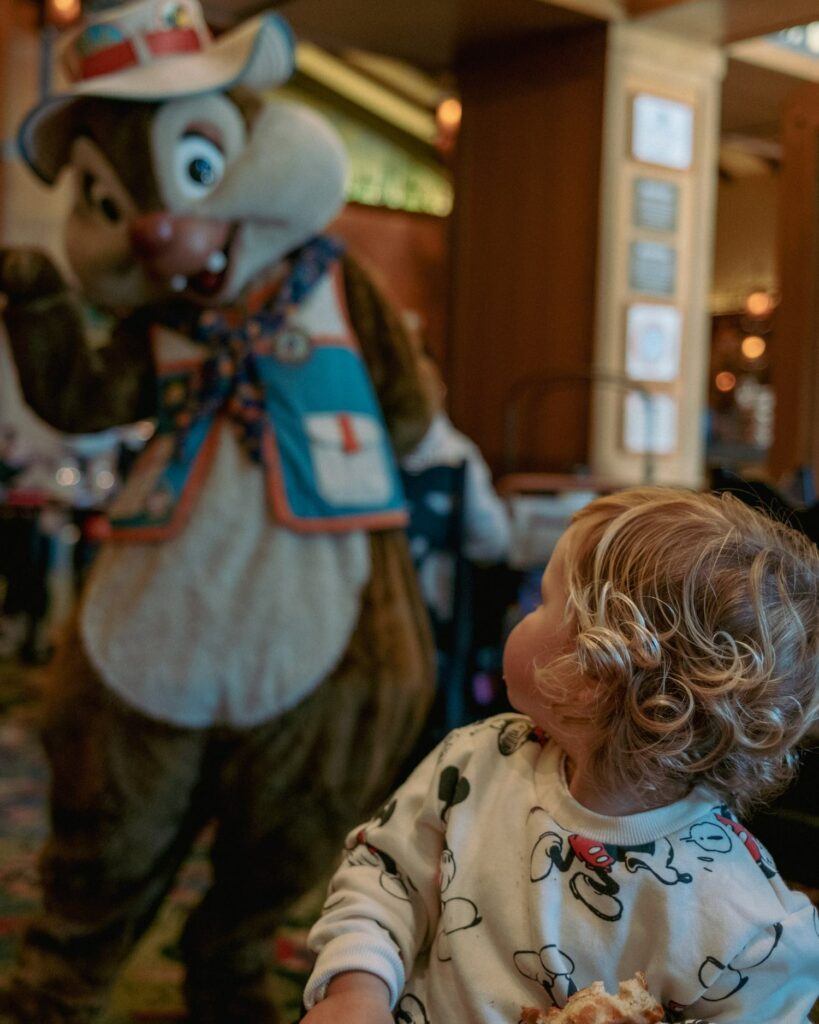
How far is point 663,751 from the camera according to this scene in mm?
685

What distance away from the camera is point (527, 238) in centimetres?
426

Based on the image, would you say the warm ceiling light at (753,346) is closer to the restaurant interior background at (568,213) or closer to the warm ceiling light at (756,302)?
the warm ceiling light at (756,302)

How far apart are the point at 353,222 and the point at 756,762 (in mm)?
6079

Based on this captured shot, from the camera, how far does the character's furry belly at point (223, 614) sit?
1.31m

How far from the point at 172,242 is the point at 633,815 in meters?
0.92

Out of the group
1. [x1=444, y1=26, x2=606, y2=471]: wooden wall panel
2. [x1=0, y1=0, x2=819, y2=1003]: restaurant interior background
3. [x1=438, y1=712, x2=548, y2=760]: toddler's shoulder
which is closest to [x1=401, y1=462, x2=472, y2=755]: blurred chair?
[x1=438, y1=712, x2=548, y2=760]: toddler's shoulder

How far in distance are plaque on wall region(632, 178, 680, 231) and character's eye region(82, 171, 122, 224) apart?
9.40 feet

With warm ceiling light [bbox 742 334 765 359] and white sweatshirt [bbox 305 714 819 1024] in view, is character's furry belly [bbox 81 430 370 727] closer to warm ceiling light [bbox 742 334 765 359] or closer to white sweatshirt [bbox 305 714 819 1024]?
white sweatshirt [bbox 305 714 819 1024]

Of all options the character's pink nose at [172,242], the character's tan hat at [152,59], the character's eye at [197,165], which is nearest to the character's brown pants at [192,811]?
the character's pink nose at [172,242]

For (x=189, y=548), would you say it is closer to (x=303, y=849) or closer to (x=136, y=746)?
(x=136, y=746)

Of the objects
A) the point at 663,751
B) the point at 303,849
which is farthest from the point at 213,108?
the point at 663,751

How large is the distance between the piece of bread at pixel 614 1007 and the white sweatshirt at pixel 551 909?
0.16 feet

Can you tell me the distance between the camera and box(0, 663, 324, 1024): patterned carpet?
155 centimetres

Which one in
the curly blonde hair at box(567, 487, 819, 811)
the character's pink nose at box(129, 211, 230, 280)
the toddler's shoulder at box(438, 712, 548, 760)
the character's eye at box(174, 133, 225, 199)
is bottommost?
the toddler's shoulder at box(438, 712, 548, 760)
